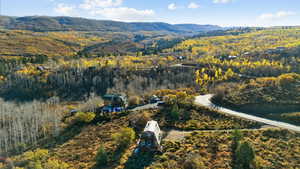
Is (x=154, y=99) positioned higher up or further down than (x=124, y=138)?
higher up

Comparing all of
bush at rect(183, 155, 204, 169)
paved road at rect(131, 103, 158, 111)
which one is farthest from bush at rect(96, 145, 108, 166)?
paved road at rect(131, 103, 158, 111)

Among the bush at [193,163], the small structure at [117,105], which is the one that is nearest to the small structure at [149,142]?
the bush at [193,163]

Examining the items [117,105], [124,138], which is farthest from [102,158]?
[117,105]

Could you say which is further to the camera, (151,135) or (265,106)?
(265,106)

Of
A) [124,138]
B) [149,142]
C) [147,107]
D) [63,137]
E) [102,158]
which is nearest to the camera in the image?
[102,158]

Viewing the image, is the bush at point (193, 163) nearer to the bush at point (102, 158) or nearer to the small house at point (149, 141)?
the small house at point (149, 141)

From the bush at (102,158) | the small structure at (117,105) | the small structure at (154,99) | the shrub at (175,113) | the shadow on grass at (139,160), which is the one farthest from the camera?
the small structure at (154,99)

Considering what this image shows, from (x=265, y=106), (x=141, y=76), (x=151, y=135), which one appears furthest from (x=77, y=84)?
(x=265, y=106)

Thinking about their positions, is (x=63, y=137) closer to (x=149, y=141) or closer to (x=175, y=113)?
(x=149, y=141)

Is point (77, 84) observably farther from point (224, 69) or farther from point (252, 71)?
point (252, 71)

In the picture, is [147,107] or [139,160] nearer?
[139,160]

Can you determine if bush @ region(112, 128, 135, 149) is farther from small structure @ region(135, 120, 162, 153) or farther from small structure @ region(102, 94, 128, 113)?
small structure @ region(102, 94, 128, 113)
